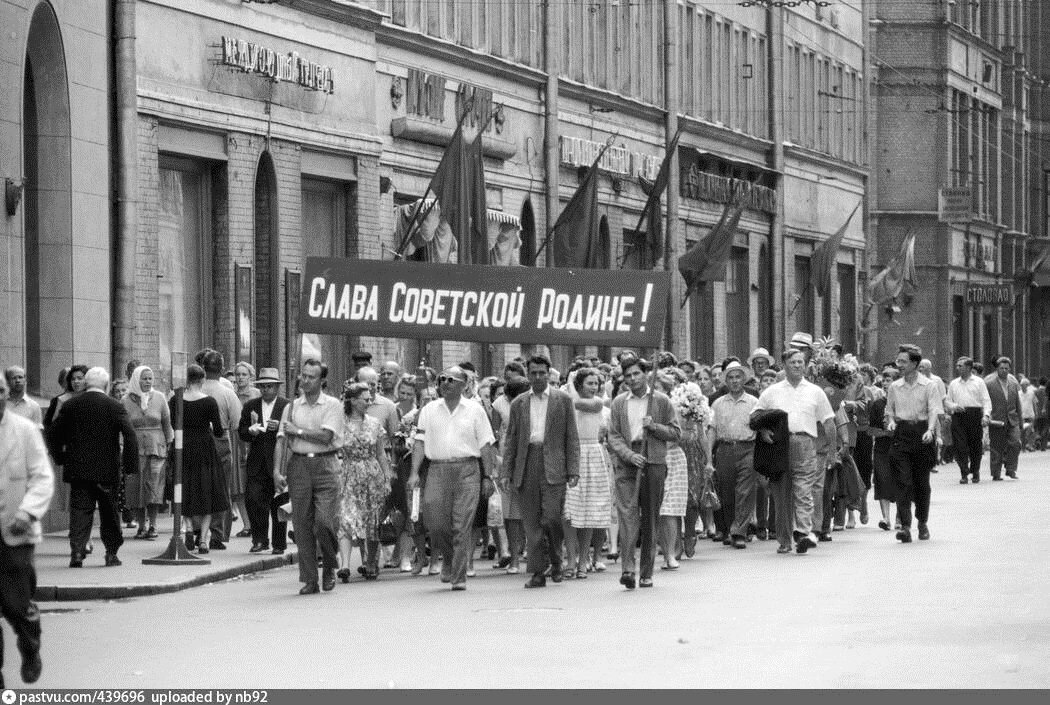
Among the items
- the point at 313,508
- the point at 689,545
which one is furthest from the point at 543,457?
the point at 689,545

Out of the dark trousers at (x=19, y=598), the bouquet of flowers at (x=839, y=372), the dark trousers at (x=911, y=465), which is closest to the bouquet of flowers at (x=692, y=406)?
the dark trousers at (x=911, y=465)

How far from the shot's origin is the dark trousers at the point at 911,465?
2389cm

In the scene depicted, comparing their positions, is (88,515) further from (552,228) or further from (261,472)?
(552,228)

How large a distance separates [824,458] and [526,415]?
16.4ft

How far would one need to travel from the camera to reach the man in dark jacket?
67.6 feet

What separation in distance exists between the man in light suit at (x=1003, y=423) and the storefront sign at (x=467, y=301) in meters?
19.0

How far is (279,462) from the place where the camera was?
1912 centimetres

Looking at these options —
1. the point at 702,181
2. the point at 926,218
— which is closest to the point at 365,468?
the point at 702,181

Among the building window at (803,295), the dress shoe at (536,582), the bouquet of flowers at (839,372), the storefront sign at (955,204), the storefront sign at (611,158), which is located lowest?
the dress shoe at (536,582)

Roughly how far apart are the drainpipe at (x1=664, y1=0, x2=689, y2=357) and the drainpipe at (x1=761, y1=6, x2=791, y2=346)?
6980 millimetres

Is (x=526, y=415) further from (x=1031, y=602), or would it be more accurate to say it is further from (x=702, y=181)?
(x=702, y=181)

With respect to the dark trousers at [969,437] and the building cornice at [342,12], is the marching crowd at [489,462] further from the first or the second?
the dark trousers at [969,437]

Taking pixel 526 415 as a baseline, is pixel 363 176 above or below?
above

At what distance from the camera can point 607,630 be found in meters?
15.3
